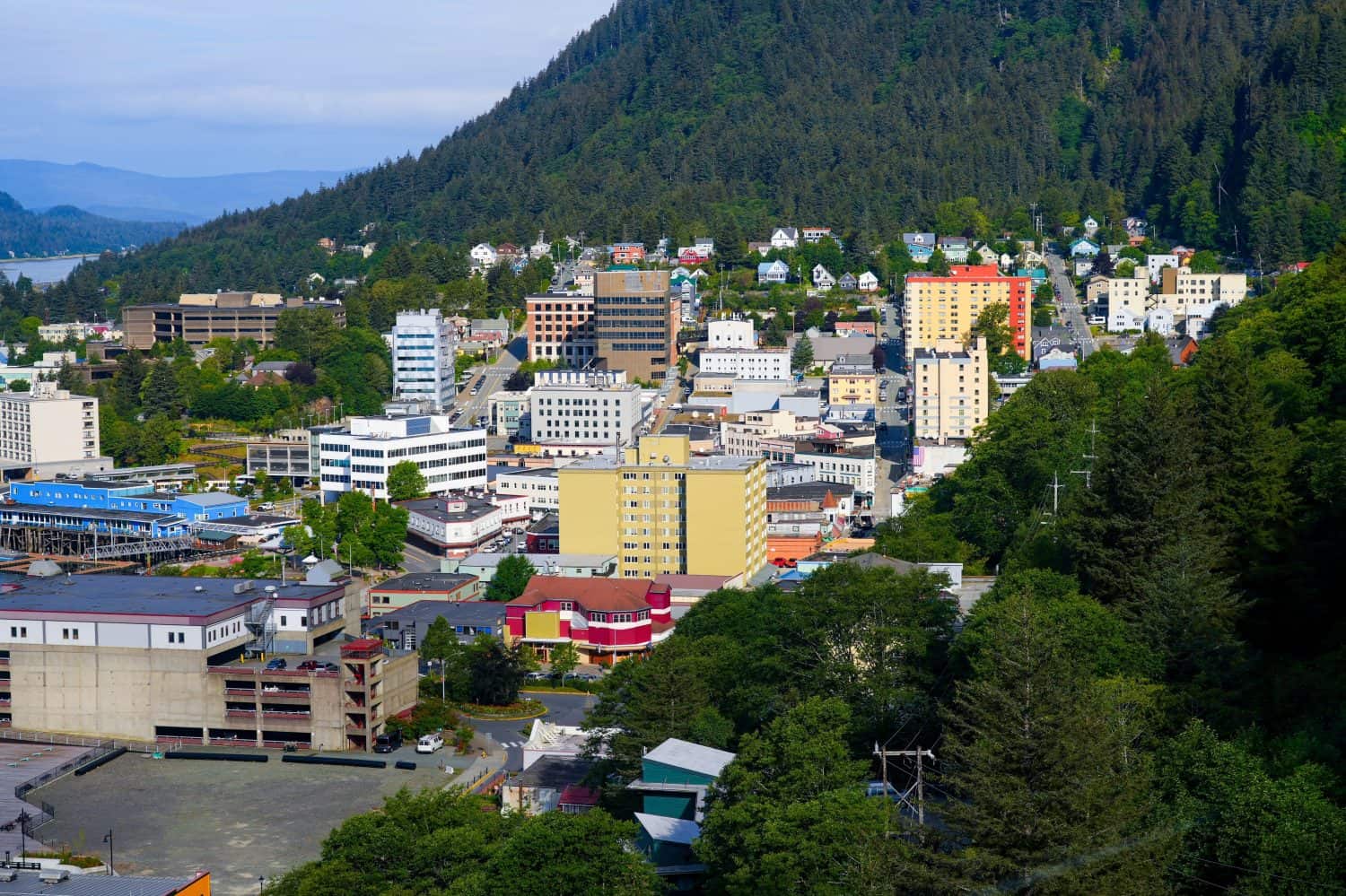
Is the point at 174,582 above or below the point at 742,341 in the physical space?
below

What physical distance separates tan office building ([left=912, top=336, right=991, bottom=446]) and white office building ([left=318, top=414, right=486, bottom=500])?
10281 millimetres

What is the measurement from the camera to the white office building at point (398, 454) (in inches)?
1528

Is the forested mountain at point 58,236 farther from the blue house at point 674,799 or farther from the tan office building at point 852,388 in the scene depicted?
the blue house at point 674,799

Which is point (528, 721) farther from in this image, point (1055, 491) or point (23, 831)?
point (1055, 491)

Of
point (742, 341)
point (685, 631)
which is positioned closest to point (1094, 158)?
point (742, 341)

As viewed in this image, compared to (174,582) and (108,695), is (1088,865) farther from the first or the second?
(174,582)

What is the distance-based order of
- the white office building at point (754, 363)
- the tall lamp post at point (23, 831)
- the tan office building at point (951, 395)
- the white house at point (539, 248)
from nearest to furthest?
the tall lamp post at point (23, 831)
the tan office building at point (951, 395)
the white office building at point (754, 363)
the white house at point (539, 248)

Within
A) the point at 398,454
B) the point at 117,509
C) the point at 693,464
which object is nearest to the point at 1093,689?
the point at 693,464

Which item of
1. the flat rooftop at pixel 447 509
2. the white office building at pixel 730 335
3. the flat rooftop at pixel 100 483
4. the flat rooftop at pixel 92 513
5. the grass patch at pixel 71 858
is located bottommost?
the grass patch at pixel 71 858

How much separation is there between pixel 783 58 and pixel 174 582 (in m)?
63.1

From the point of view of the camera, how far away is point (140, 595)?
26.1m

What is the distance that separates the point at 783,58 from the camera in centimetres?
8562

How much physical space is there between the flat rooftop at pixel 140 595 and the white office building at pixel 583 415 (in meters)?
16.3

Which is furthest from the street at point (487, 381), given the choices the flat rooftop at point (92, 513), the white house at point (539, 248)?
the flat rooftop at point (92, 513)
